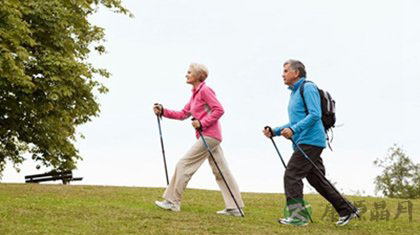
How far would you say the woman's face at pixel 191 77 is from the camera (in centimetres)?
1062

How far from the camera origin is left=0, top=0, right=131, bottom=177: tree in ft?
69.7

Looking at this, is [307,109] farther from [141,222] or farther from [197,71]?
[141,222]

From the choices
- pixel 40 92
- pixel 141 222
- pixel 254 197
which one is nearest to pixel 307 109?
pixel 141 222

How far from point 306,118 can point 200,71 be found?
219 centimetres

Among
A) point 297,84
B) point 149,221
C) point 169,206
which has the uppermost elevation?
point 297,84

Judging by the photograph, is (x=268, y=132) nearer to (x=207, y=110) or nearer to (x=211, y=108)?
(x=211, y=108)

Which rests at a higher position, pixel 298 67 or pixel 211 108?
pixel 298 67

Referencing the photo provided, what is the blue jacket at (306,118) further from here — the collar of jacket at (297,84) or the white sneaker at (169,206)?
the white sneaker at (169,206)

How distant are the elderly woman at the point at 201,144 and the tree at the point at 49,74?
34.4ft

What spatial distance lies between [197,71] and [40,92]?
14.0 metres

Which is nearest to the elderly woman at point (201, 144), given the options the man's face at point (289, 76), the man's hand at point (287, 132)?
the man's face at point (289, 76)

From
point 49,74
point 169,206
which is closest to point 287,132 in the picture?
point 169,206

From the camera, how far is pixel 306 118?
9.31 m

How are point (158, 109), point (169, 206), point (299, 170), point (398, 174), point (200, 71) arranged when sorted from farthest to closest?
point (398, 174) < point (158, 109) < point (169, 206) < point (200, 71) < point (299, 170)
